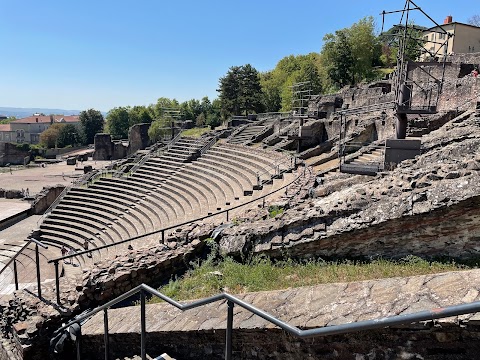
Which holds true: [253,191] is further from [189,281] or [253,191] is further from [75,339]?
[75,339]

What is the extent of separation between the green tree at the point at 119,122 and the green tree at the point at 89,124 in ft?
9.84

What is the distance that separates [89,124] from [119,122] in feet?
21.8

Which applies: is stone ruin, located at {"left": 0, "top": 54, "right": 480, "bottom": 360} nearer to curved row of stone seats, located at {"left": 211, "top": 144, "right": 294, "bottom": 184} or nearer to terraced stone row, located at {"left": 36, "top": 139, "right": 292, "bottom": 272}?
terraced stone row, located at {"left": 36, "top": 139, "right": 292, "bottom": 272}

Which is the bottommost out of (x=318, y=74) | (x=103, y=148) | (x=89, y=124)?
(x=103, y=148)

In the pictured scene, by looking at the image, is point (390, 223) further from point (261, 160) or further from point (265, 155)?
point (265, 155)

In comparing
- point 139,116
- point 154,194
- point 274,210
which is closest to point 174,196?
point 154,194

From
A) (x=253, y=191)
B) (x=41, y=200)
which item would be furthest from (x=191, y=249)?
(x=41, y=200)

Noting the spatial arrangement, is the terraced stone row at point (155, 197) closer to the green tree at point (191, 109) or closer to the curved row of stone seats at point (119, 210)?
the curved row of stone seats at point (119, 210)

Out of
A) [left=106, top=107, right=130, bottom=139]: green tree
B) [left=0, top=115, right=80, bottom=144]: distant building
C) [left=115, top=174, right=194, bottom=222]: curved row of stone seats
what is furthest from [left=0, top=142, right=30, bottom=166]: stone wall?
[left=115, top=174, right=194, bottom=222]: curved row of stone seats

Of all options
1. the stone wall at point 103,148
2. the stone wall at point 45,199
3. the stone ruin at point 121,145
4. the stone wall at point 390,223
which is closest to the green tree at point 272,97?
the stone ruin at point 121,145

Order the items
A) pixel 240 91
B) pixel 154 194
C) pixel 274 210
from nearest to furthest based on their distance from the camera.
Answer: pixel 274 210
pixel 154 194
pixel 240 91

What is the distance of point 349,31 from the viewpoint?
44938mm

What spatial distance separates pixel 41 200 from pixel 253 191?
59.5 ft

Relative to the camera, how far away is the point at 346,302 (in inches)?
157
